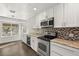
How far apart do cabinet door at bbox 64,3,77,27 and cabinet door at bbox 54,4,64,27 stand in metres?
0.15

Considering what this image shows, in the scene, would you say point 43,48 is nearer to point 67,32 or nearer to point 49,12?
point 67,32

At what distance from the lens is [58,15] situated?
90.2 inches

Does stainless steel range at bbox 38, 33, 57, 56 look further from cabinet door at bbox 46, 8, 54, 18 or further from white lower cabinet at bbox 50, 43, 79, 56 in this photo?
cabinet door at bbox 46, 8, 54, 18

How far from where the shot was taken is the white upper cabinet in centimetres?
178

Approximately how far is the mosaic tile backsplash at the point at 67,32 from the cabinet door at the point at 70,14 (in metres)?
0.26

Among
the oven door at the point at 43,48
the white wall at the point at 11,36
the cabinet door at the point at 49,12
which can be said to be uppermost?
the cabinet door at the point at 49,12

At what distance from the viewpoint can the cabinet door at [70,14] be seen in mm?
1790

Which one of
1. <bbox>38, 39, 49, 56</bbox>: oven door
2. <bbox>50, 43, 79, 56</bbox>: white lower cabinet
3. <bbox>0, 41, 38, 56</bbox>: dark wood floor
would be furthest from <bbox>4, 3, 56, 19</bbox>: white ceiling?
<bbox>50, 43, 79, 56</bbox>: white lower cabinet

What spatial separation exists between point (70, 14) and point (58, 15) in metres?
0.43

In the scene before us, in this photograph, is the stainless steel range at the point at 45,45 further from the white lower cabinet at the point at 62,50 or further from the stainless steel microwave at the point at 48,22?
the stainless steel microwave at the point at 48,22

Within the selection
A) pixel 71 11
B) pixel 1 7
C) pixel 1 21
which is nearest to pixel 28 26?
pixel 1 21

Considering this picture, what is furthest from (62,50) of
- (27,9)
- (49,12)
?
(27,9)

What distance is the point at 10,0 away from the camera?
1601 mm

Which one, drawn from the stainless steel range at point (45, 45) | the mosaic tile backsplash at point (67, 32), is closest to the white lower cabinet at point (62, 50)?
the stainless steel range at point (45, 45)
